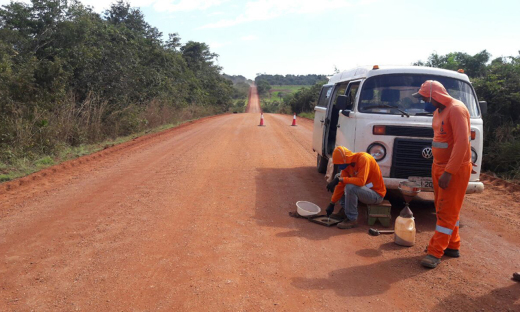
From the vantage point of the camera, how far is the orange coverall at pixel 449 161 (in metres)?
4.24

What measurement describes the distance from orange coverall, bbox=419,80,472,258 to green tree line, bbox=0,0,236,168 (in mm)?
9734

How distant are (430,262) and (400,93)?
3.00 meters

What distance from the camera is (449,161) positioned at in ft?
14.0

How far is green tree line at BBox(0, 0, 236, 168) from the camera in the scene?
37.0 ft

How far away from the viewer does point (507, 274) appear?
423cm

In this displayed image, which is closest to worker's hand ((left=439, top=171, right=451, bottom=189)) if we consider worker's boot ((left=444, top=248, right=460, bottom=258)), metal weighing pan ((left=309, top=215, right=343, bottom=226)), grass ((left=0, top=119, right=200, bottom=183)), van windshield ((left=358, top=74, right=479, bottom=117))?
worker's boot ((left=444, top=248, right=460, bottom=258))

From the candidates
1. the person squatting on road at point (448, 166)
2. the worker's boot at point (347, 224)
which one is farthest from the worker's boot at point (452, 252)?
the worker's boot at point (347, 224)

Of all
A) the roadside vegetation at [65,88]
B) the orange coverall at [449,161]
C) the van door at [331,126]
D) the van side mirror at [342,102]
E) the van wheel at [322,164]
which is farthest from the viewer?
the roadside vegetation at [65,88]

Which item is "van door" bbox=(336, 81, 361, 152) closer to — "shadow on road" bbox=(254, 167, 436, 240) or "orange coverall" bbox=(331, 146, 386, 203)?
"orange coverall" bbox=(331, 146, 386, 203)

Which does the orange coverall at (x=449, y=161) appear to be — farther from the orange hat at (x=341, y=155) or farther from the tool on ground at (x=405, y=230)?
the orange hat at (x=341, y=155)

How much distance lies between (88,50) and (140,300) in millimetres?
15584

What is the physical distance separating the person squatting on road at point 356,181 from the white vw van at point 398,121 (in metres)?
0.34

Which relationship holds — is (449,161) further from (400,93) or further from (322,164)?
(322,164)

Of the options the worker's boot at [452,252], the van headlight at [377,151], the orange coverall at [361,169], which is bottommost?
the worker's boot at [452,252]
